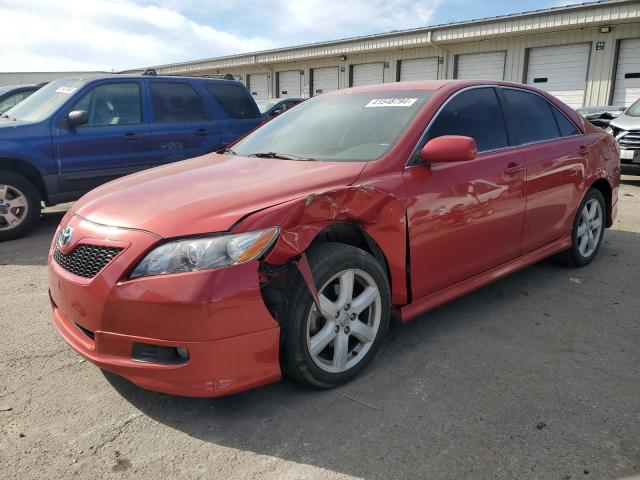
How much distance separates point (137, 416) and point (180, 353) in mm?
472

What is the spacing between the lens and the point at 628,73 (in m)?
15.1

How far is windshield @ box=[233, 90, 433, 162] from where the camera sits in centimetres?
316

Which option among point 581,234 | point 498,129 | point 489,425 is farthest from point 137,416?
point 581,234

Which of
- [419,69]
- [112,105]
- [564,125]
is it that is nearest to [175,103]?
[112,105]

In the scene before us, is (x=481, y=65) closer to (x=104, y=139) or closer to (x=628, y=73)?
(x=628, y=73)

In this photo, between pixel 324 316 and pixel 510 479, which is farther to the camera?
A: pixel 324 316

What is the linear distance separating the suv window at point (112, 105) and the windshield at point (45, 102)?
199 millimetres

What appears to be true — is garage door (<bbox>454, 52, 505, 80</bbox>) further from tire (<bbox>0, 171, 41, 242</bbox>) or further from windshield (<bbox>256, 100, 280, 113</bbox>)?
tire (<bbox>0, 171, 41, 242</bbox>)

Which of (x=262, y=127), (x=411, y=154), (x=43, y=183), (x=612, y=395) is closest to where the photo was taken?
(x=612, y=395)

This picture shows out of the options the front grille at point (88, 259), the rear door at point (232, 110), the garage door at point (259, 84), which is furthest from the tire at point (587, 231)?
the garage door at point (259, 84)

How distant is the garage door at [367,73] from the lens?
21.8 m

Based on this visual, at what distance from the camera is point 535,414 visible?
8.17 feet

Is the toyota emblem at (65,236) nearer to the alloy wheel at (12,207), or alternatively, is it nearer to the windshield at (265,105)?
the alloy wheel at (12,207)

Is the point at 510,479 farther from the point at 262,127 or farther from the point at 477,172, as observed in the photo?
the point at 262,127
